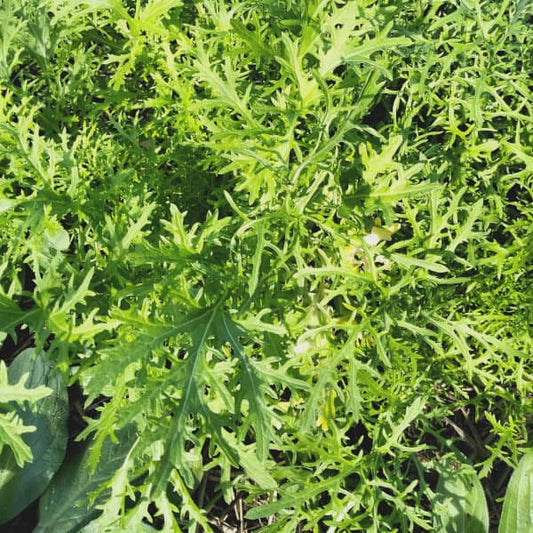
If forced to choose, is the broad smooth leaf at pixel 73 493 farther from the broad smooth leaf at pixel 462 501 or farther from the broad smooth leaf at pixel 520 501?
the broad smooth leaf at pixel 520 501

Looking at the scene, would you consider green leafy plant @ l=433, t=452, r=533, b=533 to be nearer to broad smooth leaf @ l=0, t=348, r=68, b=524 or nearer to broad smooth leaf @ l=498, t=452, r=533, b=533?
broad smooth leaf @ l=498, t=452, r=533, b=533

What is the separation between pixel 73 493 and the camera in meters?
1.96

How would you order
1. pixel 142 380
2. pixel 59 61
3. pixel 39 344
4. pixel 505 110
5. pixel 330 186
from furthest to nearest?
pixel 59 61 → pixel 505 110 → pixel 330 186 → pixel 39 344 → pixel 142 380

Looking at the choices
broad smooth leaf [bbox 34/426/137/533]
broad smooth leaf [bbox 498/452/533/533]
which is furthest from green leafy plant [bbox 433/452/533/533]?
broad smooth leaf [bbox 34/426/137/533]

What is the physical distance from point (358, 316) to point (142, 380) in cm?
78

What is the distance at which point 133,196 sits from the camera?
1687 millimetres

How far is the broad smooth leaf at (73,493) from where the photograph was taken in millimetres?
1892

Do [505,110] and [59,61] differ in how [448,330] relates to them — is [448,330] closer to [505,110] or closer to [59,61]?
[505,110]

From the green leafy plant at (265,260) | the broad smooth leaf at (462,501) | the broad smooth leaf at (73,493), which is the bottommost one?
the broad smooth leaf at (462,501)

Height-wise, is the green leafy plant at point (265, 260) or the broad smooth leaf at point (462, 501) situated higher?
the green leafy plant at point (265, 260)

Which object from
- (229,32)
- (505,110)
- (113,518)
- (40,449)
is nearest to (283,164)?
(229,32)

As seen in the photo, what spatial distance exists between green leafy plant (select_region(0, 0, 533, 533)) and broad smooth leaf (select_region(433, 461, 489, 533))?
14mm

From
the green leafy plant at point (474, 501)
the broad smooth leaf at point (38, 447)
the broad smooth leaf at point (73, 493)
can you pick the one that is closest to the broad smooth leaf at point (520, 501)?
the green leafy plant at point (474, 501)

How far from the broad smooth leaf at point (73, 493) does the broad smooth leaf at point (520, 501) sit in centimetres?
112
